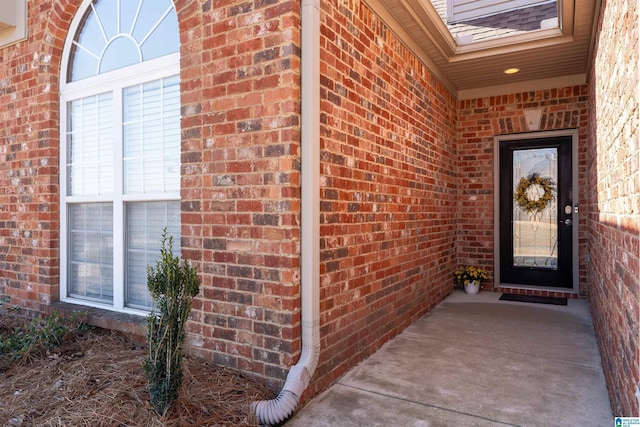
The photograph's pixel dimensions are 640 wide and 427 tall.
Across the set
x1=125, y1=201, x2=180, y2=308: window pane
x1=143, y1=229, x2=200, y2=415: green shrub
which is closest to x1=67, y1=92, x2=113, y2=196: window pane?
x1=125, y1=201, x2=180, y2=308: window pane

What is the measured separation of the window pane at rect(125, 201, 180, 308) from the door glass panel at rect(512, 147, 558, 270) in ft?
15.4

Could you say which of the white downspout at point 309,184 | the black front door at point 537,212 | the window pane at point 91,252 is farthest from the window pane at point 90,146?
the black front door at point 537,212

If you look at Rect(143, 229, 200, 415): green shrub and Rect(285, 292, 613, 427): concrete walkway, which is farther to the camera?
Rect(285, 292, 613, 427): concrete walkway

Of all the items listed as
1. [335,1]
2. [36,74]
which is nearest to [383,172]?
[335,1]

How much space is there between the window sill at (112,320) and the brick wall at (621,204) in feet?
9.83

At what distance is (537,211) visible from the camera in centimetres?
586

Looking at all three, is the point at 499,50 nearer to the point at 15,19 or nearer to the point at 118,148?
the point at 118,148

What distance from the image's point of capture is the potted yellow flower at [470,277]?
5820mm

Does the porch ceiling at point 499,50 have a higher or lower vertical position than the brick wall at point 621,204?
higher

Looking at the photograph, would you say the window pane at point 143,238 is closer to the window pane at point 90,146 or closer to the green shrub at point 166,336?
the window pane at point 90,146

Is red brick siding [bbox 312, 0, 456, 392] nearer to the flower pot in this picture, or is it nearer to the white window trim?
the flower pot

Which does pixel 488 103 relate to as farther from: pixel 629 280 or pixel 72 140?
pixel 72 140

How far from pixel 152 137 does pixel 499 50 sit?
3.75 m

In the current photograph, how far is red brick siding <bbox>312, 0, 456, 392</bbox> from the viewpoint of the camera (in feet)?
9.55
